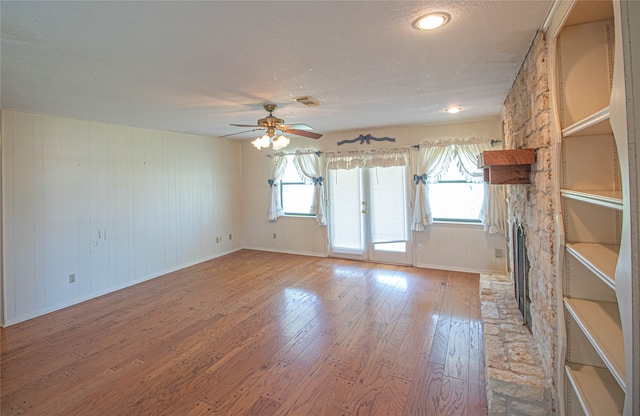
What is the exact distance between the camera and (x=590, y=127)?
137 centimetres

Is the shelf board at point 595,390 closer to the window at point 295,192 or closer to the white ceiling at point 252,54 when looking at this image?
the white ceiling at point 252,54

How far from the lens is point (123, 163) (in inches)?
184

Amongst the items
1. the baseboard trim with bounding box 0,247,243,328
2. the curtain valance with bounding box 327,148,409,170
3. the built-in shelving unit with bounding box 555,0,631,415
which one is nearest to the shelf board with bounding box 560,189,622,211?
the built-in shelving unit with bounding box 555,0,631,415

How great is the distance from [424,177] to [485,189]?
93 cm

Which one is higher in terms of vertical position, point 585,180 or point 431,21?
point 431,21

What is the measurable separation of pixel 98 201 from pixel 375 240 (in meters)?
4.48

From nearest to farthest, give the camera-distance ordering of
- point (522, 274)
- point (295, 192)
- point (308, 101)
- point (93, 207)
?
point (522, 274), point (308, 101), point (93, 207), point (295, 192)

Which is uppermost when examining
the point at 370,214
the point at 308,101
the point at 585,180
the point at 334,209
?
the point at 308,101

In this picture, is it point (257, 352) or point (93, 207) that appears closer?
point (257, 352)

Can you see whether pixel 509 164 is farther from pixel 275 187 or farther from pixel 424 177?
pixel 275 187

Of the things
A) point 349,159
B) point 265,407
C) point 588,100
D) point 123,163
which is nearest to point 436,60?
point 588,100

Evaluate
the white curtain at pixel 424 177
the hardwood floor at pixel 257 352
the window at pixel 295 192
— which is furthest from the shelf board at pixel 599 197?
the window at pixel 295 192

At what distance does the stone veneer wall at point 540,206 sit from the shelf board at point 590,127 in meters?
0.14

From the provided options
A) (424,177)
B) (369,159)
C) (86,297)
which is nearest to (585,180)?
(424,177)
